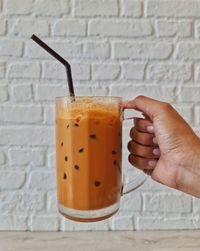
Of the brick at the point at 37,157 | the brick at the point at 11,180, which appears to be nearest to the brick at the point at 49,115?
the brick at the point at 37,157

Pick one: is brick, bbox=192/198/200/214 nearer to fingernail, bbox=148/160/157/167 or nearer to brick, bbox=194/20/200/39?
fingernail, bbox=148/160/157/167

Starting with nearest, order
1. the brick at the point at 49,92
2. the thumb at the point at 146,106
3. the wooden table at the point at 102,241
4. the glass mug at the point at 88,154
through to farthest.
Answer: the glass mug at the point at 88,154, the thumb at the point at 146,106, the wooden table at the point at 102,241, the brick at the point at 49,92

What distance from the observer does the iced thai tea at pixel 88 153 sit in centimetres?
75

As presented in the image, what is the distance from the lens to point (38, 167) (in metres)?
1.28

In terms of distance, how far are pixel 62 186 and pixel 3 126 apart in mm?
565

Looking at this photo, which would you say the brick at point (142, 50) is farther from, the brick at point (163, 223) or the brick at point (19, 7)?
the brick at point (163, 223)

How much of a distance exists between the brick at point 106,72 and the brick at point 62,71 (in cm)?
3

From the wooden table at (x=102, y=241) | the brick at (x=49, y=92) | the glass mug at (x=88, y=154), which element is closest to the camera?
the glass mug at (x=88, y=154)

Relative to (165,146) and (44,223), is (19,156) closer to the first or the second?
(44,223)

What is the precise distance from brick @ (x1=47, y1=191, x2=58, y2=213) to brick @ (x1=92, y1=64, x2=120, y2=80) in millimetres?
456

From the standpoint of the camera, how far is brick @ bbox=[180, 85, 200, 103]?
4.26 ft

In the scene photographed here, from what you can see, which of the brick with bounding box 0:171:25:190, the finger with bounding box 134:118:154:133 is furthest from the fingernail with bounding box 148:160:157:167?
the brick with bounding box 0:171:25:190

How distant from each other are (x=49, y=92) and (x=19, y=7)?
0.33 m

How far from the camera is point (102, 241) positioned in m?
1.21
